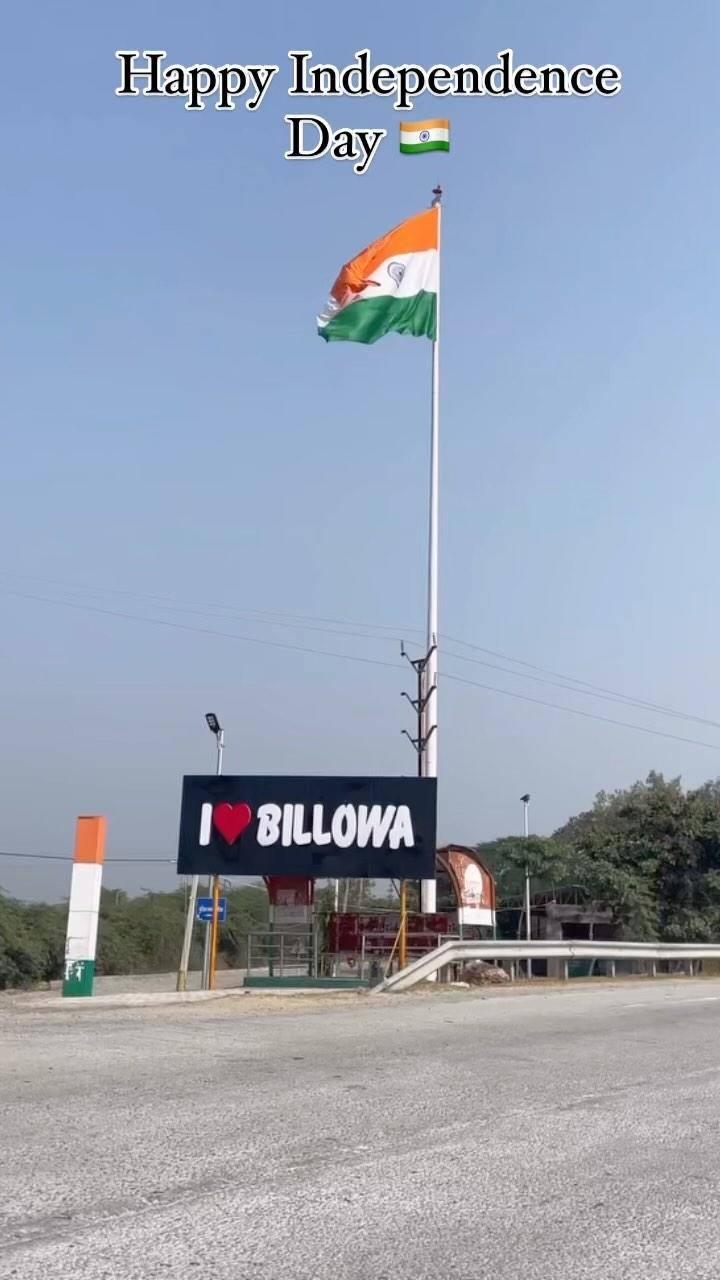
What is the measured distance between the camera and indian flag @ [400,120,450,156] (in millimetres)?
29469

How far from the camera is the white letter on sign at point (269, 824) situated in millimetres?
19953

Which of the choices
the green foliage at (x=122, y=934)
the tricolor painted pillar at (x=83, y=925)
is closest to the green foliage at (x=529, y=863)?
the green foliage at (x=122, y=934)

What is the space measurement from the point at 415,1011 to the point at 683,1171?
9322 mm

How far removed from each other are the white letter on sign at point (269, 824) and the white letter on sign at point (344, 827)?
0.92 meters

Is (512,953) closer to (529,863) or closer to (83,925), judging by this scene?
(83,925)

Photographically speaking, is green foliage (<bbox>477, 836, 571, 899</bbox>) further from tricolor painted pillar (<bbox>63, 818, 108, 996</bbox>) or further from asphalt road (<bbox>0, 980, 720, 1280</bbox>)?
asphalt road (<bbox>0, 980, 720, 1280</bbox>)

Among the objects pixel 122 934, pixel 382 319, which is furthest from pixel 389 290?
pixel 122 934

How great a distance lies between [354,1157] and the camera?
6.50 meters

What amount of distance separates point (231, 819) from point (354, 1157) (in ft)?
44.9

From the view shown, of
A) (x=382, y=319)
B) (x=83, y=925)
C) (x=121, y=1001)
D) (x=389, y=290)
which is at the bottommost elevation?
(x=121, y=1001)

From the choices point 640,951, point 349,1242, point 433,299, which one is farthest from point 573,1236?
point 433,299

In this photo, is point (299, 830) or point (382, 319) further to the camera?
point (382, 319)

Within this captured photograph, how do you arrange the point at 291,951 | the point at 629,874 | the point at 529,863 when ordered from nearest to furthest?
the point at 291,951
the point at 629,874
the point at 529,863

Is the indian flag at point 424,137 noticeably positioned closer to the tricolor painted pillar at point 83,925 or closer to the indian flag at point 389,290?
the indian flag at point 389,290
